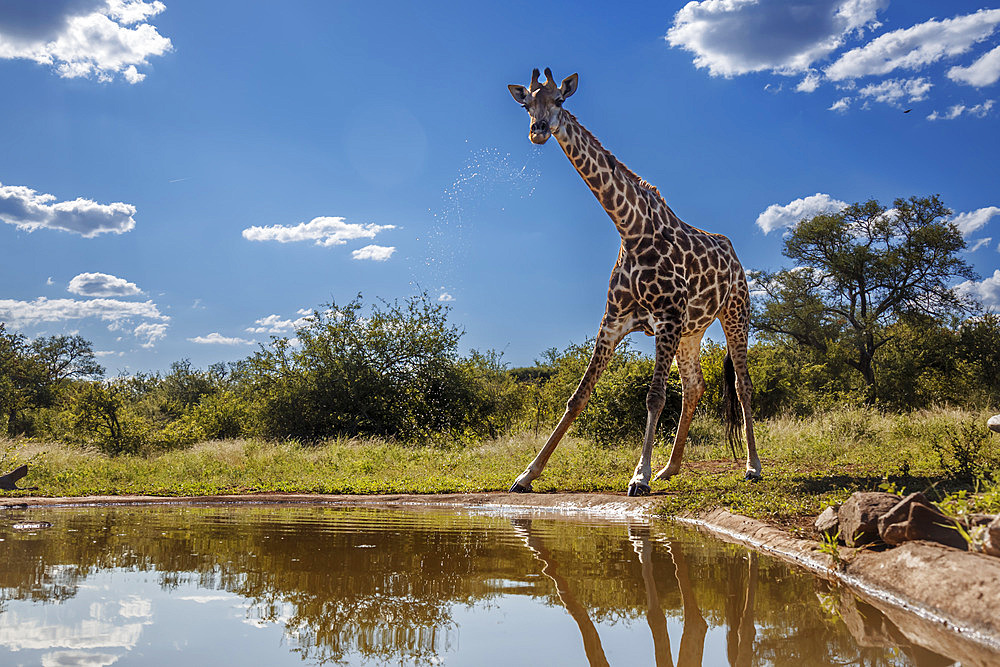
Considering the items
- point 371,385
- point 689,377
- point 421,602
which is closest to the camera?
point 421,602

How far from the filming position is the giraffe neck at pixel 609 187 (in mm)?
8516

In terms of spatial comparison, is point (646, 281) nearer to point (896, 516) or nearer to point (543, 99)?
point (543, 99)

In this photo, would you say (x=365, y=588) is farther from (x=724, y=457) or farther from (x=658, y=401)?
(x=724, y=457)

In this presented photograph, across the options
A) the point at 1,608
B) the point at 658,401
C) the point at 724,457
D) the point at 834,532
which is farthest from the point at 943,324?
the point at 1,608

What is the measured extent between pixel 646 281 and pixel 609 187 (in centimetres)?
127

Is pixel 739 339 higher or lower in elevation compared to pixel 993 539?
higher

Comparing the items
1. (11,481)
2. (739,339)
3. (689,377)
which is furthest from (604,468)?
(11,481)

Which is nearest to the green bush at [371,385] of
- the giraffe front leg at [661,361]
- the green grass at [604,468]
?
the green grass at [604,468]

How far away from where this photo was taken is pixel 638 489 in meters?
7.76

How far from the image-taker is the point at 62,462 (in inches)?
530

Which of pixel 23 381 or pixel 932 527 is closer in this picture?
pixel 932 527

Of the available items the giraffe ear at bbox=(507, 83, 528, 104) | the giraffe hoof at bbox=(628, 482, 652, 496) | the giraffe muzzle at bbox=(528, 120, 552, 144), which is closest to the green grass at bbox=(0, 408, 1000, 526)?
the giraffe hoof at bbox=(628, 482, 652, 496)

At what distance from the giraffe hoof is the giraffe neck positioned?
2911 mm

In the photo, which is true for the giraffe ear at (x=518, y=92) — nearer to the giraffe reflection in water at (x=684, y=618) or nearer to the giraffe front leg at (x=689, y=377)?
the giraffe front leg at (x=689, y=377)
